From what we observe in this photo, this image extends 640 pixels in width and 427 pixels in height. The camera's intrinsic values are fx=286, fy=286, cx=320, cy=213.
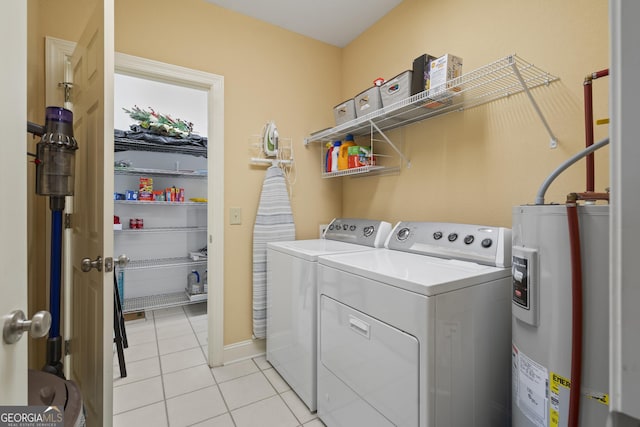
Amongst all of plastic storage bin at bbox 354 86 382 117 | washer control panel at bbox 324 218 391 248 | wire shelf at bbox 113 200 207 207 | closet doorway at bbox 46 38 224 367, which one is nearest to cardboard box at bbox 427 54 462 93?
plastic storage bin at bbox 354 86 382 117

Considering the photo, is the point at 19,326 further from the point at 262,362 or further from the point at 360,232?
the point at 262,362

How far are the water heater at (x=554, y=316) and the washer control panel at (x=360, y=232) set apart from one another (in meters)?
0.94

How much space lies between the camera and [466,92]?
1591 millimetres

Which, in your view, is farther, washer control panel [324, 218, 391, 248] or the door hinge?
washer control panel [324, 218, 391, 248]

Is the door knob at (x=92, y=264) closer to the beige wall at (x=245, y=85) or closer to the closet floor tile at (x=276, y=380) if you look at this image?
the beige wall at (x=245, y=85)

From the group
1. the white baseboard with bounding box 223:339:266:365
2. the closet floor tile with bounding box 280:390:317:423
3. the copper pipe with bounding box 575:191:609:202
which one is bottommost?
the closet floor tile with bounding box 280:390:317:423

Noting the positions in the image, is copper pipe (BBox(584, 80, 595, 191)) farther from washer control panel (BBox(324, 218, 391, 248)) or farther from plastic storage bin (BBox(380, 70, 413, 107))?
washer control panel (BBox(324, 218, 391, 248))

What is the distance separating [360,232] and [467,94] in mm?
1077

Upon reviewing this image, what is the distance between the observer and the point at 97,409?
48.8 inches

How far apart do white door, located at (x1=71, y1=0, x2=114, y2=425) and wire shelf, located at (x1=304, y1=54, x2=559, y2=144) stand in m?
1.39

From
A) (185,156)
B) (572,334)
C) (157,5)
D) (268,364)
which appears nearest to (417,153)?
(572,334)

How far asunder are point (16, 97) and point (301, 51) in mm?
2247

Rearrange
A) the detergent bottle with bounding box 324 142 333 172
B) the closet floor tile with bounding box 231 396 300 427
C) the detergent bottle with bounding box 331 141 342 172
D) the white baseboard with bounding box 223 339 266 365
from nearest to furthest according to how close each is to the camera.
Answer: the closet floor tile with bounding box 231 396 300 427
the white baseboard with bounding box 223 339 266 365
the detergent bottle with bounding box 331 141 342 172
the detergent bottle with bounding box 324 142 333 172

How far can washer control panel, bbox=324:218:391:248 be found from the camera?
6.35 feet
